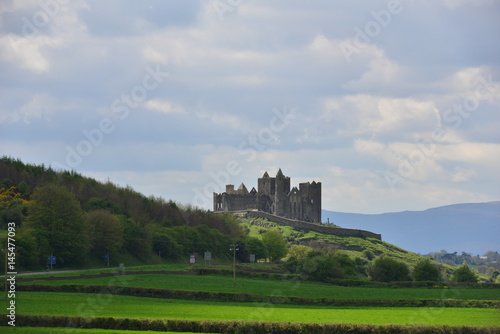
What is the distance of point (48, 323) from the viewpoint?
3734 centimetres

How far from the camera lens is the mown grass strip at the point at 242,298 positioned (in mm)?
57728

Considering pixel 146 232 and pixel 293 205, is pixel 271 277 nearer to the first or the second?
pixel 146 232

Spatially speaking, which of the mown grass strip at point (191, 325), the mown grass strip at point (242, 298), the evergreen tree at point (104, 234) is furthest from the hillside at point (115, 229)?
the mown grass strip at point (191, 325)

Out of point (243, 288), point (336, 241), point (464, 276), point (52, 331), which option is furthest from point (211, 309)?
Result: point (336, 241)

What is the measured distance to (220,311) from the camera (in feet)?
159

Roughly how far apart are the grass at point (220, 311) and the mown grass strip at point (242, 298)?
7.18 ft

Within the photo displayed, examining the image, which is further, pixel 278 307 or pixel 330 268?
pixel 330 268

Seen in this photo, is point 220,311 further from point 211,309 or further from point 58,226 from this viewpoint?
point 58,226

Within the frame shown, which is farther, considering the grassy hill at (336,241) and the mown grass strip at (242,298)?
the grassy hill at (336,241)

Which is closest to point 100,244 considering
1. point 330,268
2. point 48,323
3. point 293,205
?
point 330,268

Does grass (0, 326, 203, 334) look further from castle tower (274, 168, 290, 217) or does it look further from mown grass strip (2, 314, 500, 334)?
castle tower (274, 168, 290, 217)

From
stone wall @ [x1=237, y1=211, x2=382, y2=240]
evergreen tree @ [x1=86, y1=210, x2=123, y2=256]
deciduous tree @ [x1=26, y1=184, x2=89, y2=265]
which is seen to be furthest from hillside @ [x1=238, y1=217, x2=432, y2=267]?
deciduous tree @ [x1=26, y1=184, x2=89, y2=265]

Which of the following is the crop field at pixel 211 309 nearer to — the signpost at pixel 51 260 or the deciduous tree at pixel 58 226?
the signpost at pixel 51 260

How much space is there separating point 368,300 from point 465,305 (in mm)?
8010
